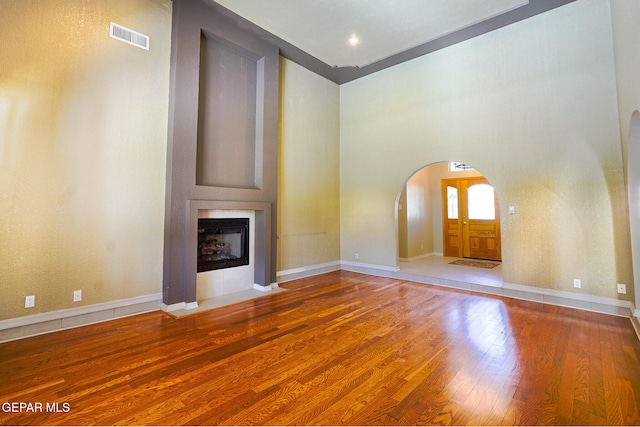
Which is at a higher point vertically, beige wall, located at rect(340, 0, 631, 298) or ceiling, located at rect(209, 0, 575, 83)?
ceiling, located at rect(209, 0, 575, 83)

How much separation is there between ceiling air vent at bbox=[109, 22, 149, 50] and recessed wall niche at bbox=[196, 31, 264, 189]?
80cm

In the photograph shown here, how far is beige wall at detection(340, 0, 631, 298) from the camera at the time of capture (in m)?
3.72

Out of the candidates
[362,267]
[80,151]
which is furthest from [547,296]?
[80,151]

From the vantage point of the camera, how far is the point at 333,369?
2.34 metres

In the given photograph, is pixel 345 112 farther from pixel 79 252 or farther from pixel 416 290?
pixel 79 252

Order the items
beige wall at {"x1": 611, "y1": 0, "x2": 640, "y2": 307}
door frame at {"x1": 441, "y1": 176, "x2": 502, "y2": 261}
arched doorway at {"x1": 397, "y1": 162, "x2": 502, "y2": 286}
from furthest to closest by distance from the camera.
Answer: door frame at {"x1": 441, "y1": 176, "x2": 502, "y2": 261} → arched doorway at {"x1": 397, "y1": 162, "x2": 502, "y2": 286} → beige wall at {"x1": 611, "y1": 0, "x2": 640, "y2": 307}

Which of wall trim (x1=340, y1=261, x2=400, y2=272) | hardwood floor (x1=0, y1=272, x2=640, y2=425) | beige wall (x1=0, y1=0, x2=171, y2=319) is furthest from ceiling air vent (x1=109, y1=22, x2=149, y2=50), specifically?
wall trim (x1=340, y1=261, x2=400, y2=272)

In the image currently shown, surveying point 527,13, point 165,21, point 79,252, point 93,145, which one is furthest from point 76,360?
point 527,13

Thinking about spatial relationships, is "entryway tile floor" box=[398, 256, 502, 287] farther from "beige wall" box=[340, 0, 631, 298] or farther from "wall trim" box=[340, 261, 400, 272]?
"beige wall" box=[340, 0, 631, 298]

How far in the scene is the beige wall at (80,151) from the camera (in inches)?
113

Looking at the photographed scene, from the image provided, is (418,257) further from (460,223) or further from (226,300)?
(226,300)

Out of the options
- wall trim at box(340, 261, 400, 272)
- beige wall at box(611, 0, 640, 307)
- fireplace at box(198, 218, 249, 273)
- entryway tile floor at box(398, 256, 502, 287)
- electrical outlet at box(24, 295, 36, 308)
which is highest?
beige wall at box(611, 0, 640, 307)

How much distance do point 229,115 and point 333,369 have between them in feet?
13.4

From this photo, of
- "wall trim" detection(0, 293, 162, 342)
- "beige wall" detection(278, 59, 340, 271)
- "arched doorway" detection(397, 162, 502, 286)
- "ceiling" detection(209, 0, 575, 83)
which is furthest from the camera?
"arched doorway" detection(397, 162, 502, 286)
